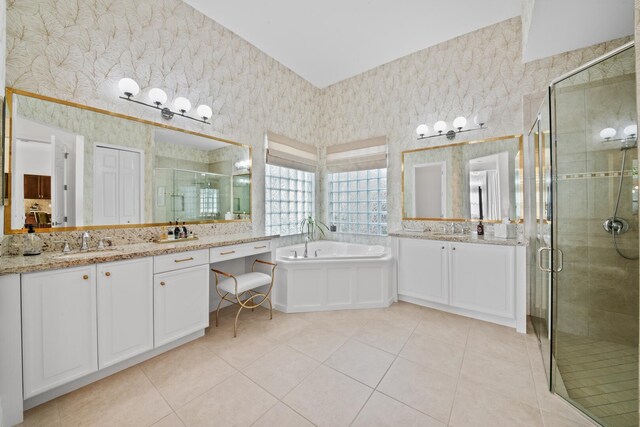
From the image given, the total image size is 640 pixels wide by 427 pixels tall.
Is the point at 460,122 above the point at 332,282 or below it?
above

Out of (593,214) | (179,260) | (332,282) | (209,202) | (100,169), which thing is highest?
(100,169)

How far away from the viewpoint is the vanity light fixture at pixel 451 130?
2881 millimetres

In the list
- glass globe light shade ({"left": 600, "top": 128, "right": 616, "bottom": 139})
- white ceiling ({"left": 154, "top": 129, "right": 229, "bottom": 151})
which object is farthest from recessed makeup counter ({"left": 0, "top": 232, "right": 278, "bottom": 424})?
glass globe light shade ({"left": 600, "top": 128, "right": 616, "bottom": 139})

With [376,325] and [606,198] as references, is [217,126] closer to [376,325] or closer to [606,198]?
[376,325]

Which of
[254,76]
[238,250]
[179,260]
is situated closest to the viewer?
[179,260]

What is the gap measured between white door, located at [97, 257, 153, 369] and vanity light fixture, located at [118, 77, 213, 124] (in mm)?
1442

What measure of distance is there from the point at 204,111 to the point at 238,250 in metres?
1.53

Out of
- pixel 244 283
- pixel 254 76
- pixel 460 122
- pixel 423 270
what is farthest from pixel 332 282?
pixel 254 76

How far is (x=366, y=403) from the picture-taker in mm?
1497

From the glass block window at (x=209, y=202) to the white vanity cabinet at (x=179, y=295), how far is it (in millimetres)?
715

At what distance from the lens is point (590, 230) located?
→ 181cm

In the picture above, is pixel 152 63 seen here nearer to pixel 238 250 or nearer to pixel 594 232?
pixel 238 250

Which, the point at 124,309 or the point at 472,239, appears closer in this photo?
the point at 124,309

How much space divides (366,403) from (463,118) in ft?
9.96
